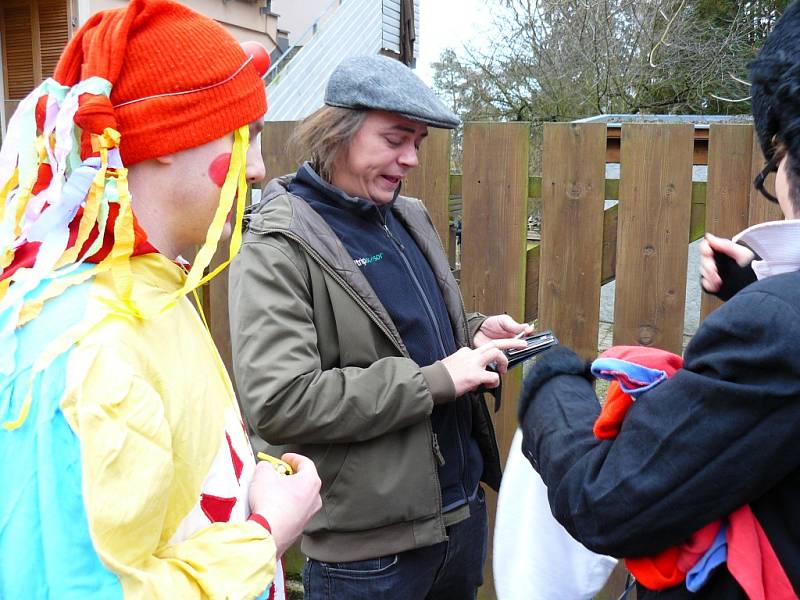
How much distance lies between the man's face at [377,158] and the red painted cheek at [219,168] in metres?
0.96

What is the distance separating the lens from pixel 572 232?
9.20ft

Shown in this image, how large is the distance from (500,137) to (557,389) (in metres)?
1.56

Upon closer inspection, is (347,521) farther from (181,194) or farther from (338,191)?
(181,194)

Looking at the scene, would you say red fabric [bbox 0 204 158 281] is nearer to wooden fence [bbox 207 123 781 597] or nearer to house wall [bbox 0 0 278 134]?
wooden fence [bbox 207 123 781 597]

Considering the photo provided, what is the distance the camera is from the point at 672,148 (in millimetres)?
2609

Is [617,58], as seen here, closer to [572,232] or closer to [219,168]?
[572,232]

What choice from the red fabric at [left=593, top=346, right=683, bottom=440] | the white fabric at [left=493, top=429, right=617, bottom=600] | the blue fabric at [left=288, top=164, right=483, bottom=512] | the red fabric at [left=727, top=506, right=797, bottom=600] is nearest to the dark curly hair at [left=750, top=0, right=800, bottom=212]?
the red fabric at [left=593, top=346, right=683, bottom=440]

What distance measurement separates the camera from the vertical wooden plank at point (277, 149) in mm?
3332

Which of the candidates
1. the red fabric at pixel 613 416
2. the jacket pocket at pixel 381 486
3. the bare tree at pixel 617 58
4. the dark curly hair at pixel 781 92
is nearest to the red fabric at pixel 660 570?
the red fabric at pixel 613 416

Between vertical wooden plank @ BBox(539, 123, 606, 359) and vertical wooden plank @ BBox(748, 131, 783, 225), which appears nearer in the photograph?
vertical wooden plank @ BBox(748, 131, 783, 225)

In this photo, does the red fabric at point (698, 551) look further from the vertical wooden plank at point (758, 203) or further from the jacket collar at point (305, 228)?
the vertical wooden plank at point (758, 203)

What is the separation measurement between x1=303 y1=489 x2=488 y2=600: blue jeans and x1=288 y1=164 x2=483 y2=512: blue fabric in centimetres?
13

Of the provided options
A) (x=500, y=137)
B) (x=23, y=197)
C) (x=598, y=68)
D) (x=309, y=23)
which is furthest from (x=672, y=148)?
(x=309, y=23)

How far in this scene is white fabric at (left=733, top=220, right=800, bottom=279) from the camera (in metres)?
1.20
